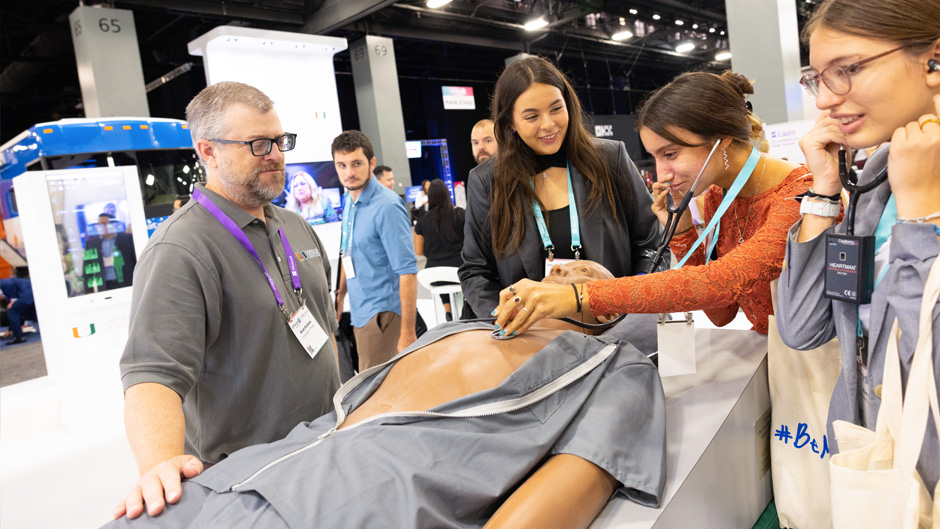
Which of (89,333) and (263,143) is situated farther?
(89,333)

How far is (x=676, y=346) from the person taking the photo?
1671mm

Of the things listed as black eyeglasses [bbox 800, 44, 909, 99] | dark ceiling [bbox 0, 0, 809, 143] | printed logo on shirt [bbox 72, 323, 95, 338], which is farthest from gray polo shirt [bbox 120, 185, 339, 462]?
dark ceiling [bbox 0, 0, 809, 143]

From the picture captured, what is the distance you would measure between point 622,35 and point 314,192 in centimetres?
1018

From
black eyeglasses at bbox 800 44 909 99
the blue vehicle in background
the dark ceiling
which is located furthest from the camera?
the dark ceiling

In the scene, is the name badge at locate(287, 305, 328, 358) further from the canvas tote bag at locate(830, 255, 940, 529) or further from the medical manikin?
the canvas tote bag at locate(830, 255, 940, 529)

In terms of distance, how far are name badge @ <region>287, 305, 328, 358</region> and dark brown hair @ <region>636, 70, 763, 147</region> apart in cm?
115

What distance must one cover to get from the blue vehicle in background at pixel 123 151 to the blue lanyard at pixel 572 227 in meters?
4.75

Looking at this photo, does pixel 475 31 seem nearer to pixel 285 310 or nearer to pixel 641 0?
pixel 641 0

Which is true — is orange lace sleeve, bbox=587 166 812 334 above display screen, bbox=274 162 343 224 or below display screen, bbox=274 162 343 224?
below

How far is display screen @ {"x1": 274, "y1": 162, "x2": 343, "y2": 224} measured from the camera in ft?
25.5

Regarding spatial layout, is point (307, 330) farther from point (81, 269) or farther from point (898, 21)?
Result: point (81, 269)

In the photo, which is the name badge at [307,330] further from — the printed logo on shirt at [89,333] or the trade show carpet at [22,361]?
the trade show carpet at [22,361]

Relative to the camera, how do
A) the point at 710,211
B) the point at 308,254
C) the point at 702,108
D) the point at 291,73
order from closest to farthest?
the point at 702,108
the point at 710,211
the point at 308,254
the point at 291,73

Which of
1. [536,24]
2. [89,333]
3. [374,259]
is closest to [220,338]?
[374,259]
